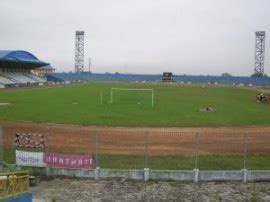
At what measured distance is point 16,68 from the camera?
124125mm

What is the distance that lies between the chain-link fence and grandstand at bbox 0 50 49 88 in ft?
234

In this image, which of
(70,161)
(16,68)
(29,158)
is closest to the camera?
(70,161)

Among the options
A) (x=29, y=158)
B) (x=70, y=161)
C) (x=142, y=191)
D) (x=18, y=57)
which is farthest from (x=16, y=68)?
(x=142, y=191)

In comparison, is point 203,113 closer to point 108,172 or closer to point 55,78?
point 108,172

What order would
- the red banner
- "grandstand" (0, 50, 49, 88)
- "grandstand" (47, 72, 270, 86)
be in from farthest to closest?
1. "grandstand" (47, 72, 270, 86)
2. "grandstand" (0, 50, 49, 88)
3. the red banner

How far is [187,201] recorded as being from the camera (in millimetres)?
16875

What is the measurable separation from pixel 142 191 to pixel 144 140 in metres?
9.85

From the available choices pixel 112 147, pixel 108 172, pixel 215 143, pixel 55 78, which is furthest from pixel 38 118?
pixel 55 78

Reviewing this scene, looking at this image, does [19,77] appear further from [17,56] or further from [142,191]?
[142,191]

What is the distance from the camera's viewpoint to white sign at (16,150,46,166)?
20.2m

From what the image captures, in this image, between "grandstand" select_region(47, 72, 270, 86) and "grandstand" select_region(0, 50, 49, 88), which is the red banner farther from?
"grandstand" select_region(47, 72, 270, 86)

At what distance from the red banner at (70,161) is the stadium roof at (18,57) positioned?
3476 inches

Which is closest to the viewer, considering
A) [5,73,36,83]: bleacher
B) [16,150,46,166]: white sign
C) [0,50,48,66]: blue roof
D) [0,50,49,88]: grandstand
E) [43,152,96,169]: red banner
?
[43,152,96,169]: red banner

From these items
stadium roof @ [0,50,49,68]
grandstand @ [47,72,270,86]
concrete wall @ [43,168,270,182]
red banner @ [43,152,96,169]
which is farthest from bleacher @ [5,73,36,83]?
concrete wall @ [43,168,270,182]
